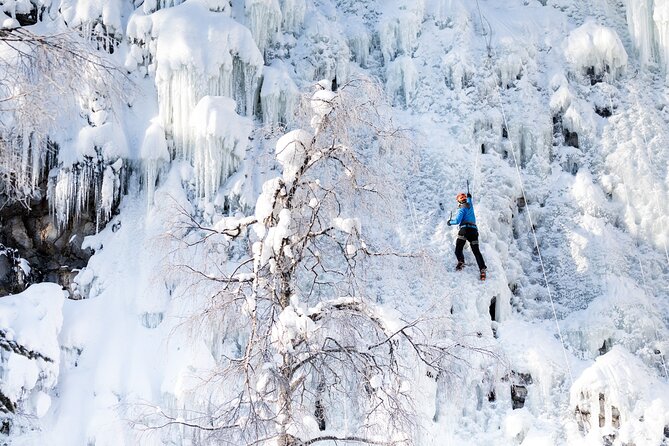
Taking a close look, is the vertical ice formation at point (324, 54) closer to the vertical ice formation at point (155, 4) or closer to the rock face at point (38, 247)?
the vertical ice formation at point (155, 4)

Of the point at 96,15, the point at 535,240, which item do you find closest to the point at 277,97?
the point at 96,15

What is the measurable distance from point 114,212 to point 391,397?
8008 millimetres

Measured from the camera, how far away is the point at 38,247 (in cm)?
1142

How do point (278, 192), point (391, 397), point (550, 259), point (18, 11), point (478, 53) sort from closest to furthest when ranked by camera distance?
point (391, 397) → point (278, 192) → point (550, 259) → point (18, 11) → point (478, 53)

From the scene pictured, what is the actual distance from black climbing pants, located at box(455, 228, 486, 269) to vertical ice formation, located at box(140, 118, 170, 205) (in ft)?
14.9

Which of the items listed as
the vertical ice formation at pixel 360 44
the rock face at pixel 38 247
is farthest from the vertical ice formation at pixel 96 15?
the vertical ice formation at pixel 360 44

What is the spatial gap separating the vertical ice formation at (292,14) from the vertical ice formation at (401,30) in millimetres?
1499

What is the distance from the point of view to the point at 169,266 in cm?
526

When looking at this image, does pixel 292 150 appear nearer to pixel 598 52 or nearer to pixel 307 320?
pixel 307 320

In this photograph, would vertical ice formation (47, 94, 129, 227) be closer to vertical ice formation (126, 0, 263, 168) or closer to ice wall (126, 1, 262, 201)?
ice wall (126, 1, 262, 201)

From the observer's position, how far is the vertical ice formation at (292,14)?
518 inches

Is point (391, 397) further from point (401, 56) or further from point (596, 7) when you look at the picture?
point (596, 7)

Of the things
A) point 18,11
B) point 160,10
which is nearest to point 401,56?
point 160,10

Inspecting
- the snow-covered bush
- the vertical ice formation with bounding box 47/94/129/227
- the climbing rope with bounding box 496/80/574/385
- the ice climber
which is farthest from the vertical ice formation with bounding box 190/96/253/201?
the climbing rope with bounding box 496/80/574/385
